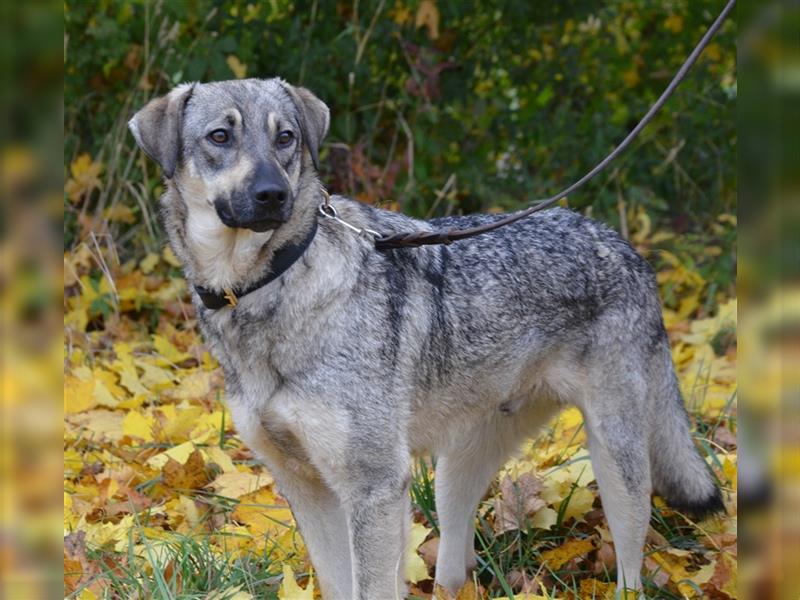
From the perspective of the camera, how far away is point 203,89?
347 centimetres

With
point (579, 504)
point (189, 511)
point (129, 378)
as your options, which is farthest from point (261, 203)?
point (129, 378)

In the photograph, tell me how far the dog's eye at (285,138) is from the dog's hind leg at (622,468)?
148cm

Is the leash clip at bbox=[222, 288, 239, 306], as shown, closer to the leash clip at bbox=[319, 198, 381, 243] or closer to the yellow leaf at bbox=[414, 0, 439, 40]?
the leash clip at bbox=[319, 198, 381, 243]

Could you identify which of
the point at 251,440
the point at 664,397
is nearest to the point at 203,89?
the point at 251,440

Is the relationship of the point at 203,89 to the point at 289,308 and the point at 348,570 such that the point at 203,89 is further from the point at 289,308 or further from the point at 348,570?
the point at 348,570

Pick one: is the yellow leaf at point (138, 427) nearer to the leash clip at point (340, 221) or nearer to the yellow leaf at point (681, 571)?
the leash clip at point (340, 221)

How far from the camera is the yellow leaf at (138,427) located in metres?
5.00

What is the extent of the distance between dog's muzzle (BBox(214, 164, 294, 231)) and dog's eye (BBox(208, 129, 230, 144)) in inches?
8.2

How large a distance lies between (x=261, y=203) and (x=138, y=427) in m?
2.22

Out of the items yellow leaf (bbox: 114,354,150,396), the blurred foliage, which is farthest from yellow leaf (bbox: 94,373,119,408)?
the blurred foliage

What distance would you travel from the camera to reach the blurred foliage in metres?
7.59

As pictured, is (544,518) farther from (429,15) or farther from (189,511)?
(429,15)

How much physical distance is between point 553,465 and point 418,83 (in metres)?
3.99

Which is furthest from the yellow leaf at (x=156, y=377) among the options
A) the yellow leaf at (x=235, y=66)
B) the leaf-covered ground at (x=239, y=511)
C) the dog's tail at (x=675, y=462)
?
the dog's tail at (x=675, y=462)
